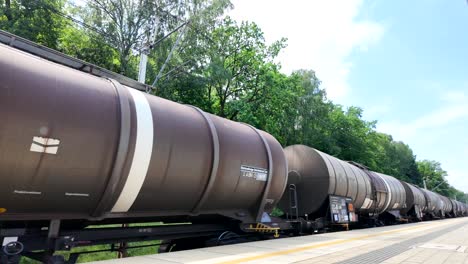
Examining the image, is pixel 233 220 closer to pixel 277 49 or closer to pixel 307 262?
pixel 307 262

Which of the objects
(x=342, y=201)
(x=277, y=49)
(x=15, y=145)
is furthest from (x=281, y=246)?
(x=277, y=49)

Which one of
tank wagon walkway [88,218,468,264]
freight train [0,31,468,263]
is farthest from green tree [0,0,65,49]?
tank wagon walkway [88,218,468,264]

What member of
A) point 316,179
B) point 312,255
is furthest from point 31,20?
point 312,255

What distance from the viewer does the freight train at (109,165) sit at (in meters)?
3.82

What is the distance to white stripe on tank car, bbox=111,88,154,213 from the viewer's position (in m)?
4.78

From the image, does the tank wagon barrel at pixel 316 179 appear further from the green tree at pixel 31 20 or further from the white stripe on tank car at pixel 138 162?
the green tree at pixel 31 20

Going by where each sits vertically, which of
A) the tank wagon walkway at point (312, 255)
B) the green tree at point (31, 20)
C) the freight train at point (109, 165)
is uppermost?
the green tree at point (31, 20)

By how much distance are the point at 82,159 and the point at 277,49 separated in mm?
21698

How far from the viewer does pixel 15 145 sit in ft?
11.9

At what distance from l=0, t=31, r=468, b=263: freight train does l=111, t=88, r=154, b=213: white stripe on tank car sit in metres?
0.02

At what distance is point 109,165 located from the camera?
14.9 feet

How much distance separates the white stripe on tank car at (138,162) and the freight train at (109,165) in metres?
0.02

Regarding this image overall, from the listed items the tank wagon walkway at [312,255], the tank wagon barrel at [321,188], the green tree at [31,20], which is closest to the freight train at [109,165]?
the tank wagon walkway at [312,255]

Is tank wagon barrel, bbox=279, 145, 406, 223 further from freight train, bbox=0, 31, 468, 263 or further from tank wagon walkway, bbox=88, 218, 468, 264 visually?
tank wagon walkway, bbox=88, 218, 468, 264
